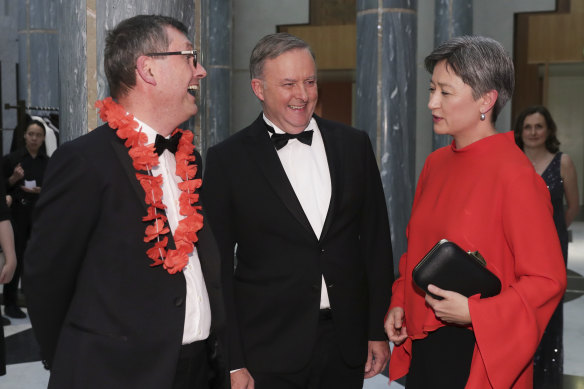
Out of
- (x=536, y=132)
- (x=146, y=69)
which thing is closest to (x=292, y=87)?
(x=146, y=69)

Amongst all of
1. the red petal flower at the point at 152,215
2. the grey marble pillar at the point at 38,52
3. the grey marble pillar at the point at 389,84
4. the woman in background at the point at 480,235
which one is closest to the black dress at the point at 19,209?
the grey marble pillar at the point at 389,84

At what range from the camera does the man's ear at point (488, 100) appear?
1906 mm

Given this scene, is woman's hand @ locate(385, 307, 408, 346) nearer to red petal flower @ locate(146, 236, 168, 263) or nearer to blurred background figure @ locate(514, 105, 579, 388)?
red petal flower @ locate(146, 236, 168, 263)

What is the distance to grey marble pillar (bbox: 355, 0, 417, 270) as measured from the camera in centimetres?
582

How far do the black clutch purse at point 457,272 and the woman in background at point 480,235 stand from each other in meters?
0.02

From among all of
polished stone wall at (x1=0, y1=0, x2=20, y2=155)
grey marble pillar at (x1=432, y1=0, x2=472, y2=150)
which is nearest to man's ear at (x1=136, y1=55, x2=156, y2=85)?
grey marble pillar at (x1=432, y1=0, x2=472, y2=150)

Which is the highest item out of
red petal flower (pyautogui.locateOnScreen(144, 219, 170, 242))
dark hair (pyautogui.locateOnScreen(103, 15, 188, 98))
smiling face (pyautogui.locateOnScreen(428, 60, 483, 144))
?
dark hair (pyautogui.locateOnScreen(103, 15, 188, 98))

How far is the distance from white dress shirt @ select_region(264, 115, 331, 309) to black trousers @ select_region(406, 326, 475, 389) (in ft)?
1.32

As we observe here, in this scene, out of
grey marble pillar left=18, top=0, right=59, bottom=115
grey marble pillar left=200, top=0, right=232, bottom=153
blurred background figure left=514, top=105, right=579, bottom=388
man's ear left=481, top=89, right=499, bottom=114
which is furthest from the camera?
grey marble pillar left=200, top=0, right=232, bottom=153

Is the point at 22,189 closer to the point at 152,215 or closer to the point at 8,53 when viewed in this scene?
the point at 152,215

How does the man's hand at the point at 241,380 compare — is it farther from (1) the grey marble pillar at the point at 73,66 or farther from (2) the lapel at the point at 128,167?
(1) the grey marble pillar at the point at 73,66

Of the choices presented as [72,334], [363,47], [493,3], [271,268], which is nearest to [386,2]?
[363,47]

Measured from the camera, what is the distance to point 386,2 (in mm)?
5848

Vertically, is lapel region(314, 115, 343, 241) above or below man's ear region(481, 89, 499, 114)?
below
